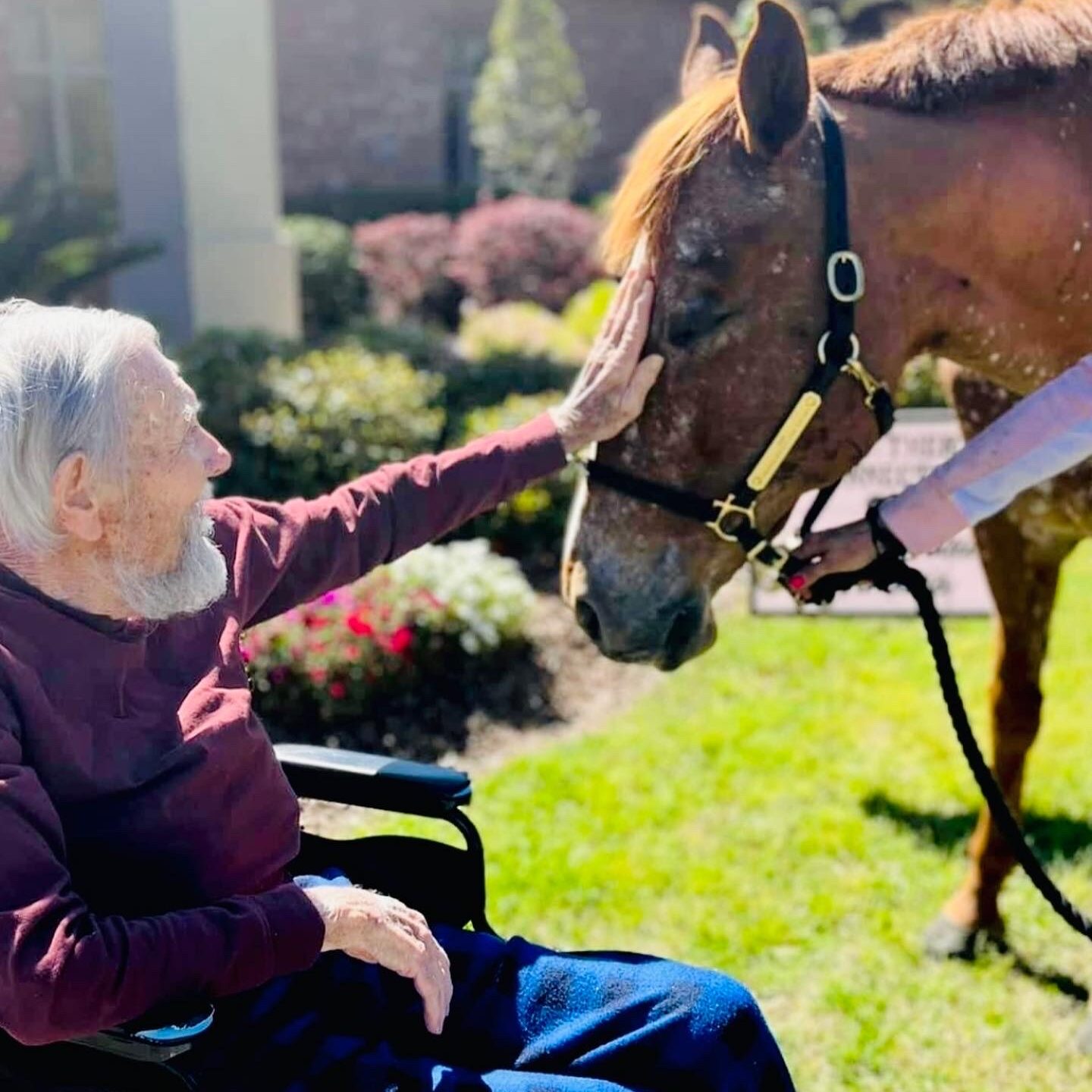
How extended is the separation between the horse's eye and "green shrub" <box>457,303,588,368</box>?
5889 millimetres

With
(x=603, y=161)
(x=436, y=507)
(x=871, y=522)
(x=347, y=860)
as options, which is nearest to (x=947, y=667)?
(x=871, y=522)

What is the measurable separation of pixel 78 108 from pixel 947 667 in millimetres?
10222

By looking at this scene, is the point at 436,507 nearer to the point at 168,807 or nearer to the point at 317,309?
the point at 168,807

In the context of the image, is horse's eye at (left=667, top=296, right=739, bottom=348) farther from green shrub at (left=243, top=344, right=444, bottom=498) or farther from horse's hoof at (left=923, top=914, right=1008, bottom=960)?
green shrub at (left=243, top=344, right=444, bottom=498)

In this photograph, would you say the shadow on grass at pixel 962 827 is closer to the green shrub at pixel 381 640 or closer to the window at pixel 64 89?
the green shrub at pixel 381 640

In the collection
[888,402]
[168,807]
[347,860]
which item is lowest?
[347,860]

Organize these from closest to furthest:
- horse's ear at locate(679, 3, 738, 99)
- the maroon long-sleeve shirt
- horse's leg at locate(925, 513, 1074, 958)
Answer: the maroon long-sleeve shirt
horse's ear at locate(679, 3, 738, 99)
horse's leg at locate(925, 513, 1074, 958)

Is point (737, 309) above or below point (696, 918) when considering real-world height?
above

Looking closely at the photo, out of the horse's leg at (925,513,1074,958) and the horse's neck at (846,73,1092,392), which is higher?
the horse's neck at (846,73,1092,392)

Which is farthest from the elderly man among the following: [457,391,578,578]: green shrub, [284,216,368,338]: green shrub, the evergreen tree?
the evergreen tree

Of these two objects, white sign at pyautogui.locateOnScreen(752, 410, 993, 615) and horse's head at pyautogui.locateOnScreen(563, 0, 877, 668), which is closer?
horse's head at pyautogui.locateOnScreen(563, 0, 877, 668)

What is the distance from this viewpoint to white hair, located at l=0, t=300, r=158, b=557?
1.50 meters

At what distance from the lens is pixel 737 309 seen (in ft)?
6.82

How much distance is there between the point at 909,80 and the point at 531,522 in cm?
401
